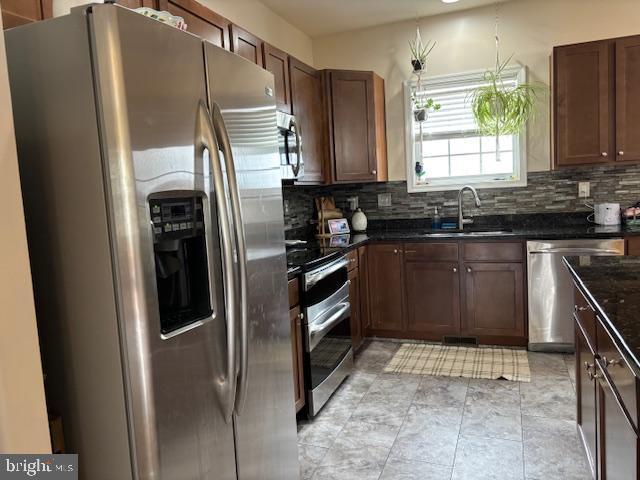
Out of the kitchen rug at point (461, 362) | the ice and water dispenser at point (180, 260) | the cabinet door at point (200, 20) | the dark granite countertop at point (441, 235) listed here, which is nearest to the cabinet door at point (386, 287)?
the dark granite countertop at point (441, 235)

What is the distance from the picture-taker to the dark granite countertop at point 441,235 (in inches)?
126

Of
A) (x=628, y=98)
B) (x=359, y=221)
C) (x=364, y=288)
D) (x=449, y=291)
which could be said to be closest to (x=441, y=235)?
(x=449, y=291)

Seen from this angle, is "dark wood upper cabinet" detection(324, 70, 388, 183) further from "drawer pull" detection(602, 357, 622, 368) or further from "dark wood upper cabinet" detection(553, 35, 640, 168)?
"drawer pull" detection(602, 357, 622, 368)

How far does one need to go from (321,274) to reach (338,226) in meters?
1.48

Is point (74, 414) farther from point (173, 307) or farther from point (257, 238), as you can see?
point (257, 238)

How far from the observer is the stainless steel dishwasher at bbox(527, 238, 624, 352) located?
3555mm

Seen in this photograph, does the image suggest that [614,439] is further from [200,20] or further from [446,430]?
[200,20]

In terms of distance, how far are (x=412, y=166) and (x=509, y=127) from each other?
2.84 ft

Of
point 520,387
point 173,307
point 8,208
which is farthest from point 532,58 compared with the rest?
point 8,208

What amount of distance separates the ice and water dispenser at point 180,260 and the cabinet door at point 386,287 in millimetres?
2772

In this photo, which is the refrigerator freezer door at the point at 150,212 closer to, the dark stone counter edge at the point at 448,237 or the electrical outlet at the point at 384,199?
the dark stone counter edge at the point at 448,237

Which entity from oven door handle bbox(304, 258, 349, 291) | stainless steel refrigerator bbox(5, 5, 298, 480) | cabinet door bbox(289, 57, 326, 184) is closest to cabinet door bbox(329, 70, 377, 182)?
cabinet door bbox(289, 57, 326, 184)

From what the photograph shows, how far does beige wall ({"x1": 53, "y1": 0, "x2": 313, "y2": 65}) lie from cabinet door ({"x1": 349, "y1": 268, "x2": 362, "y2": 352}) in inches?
77.1

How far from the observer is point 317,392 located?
9.09ft
